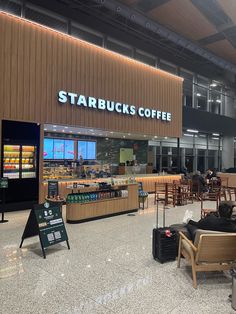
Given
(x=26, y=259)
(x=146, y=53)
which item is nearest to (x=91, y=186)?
(x=26, y=259)

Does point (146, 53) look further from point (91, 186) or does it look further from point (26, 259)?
point (26, 259)

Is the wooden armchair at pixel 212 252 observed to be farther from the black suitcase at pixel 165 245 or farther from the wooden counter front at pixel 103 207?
the wooden counter front at pixel 103 207

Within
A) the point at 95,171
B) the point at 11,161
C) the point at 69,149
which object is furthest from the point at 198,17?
the point at 11,161

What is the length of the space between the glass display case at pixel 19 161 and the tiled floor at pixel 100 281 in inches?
109

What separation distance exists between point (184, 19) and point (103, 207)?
7.69 metres

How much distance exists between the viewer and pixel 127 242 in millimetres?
4840

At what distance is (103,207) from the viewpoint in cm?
671

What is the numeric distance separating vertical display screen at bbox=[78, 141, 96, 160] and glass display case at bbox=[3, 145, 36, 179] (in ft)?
10.7

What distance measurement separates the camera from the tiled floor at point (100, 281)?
2.73m

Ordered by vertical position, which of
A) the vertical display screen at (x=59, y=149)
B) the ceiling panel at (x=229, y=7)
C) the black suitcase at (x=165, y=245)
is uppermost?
the ceiling panel at (x=229, y=7)

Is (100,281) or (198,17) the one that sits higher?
(198,17)

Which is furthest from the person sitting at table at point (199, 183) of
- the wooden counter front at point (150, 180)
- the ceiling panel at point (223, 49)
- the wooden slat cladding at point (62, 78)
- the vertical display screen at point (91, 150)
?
the ceiling panel at point (223, 49)

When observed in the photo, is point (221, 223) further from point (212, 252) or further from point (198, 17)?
point (198, 17)

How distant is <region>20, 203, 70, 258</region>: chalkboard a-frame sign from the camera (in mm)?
4195
